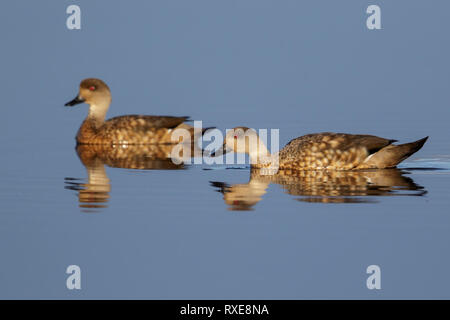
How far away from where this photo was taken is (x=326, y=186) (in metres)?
15.9

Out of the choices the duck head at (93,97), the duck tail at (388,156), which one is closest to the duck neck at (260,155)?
the duck tail at (388,156)

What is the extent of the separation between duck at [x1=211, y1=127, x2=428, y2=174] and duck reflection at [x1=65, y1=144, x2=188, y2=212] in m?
2.13

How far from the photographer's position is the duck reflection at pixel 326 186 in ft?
48.8

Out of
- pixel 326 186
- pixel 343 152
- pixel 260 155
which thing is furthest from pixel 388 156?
pixel 260 155

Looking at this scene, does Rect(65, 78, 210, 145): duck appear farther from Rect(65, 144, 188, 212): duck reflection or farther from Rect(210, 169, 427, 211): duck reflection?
Rect(210, 169, 427, 211): duck reflection

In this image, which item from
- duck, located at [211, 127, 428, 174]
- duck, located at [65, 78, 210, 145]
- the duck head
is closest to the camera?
duck, located at [211, 127, 428, 174]

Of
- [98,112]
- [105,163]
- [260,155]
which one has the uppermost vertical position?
[98,112]

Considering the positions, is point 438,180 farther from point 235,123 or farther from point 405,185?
point 235,123

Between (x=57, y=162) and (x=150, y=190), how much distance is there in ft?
13.1

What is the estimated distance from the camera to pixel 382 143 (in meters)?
17.0

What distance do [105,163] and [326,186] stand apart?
4.98m

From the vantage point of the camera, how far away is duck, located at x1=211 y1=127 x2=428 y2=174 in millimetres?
17094

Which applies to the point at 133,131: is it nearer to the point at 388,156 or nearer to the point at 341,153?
the point at 341,153

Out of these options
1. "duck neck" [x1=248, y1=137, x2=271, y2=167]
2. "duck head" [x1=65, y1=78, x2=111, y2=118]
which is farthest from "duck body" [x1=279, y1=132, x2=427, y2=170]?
"duck head" [x1=65, y1=78, x2=111, y2=118]
